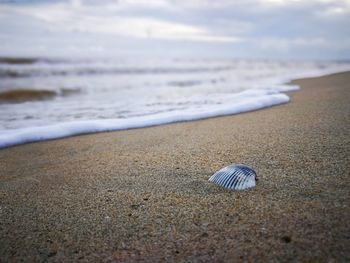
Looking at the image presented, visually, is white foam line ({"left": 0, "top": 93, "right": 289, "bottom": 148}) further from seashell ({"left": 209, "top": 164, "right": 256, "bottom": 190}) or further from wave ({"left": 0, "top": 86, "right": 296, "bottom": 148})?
seashell ({"left": 209, "top": 164, "right": 256, "bottom": 190})

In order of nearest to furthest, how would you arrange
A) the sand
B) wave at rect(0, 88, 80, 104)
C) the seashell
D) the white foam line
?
1. the sand
2. the seashell
3. the white foam line
4. wave at rect(0, 88, 80, 104)

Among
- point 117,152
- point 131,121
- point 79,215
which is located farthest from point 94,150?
point 79,215

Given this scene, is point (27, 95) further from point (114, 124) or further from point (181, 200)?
point (181, 200)

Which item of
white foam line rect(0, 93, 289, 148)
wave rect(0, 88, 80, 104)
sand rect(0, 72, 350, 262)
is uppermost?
wave rect(0, 88, 80, 104)

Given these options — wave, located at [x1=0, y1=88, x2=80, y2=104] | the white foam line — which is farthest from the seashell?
wave, located at [x1=0, y1=88, x2=80, y2=104]

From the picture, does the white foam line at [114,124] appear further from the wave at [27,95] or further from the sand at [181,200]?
the wave at [27,95]

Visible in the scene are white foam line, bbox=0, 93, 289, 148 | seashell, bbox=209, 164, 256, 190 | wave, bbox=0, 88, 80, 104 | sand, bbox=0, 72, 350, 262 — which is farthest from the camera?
wave, bbox=0, 88, 80, 104

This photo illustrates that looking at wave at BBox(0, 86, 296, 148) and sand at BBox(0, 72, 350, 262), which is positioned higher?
wave at BBox(0, 86, 296, 148)

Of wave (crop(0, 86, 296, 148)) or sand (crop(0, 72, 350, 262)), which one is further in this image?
wave (crop(0, 86, 296, 148))
